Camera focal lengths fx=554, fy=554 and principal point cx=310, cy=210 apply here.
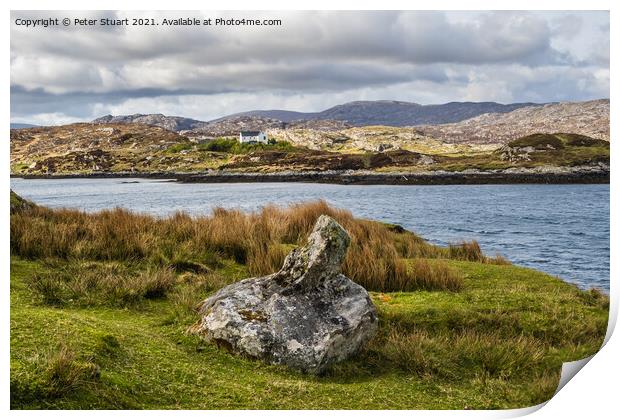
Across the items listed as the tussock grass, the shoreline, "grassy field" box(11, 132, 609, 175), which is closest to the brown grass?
the tussock grass

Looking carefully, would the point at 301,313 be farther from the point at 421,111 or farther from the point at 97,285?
the point at 421,111

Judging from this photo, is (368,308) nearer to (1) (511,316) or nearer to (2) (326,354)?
(2) (326,354)

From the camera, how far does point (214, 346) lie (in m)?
5.64

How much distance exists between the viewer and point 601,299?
313 inches

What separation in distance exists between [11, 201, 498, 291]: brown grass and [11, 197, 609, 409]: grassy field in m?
0.03

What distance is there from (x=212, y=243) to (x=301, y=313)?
4.65 metres

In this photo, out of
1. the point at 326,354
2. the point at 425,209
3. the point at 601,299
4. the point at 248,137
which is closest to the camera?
the point at 326,354

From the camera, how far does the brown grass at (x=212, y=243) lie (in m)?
8.51

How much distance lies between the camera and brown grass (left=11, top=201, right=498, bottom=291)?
8.51 meters

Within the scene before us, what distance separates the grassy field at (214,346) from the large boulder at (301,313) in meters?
0.15

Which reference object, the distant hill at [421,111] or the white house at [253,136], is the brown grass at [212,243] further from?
the white house at [253,136]

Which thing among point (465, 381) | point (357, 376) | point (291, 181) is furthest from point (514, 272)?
point (291, 181)

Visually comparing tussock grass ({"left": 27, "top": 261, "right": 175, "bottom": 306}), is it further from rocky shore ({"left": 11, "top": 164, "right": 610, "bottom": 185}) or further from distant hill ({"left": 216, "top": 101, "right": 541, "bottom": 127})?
rocky shore ({"left": 11, "top": 164, "right": 610, "bottom": 185})
